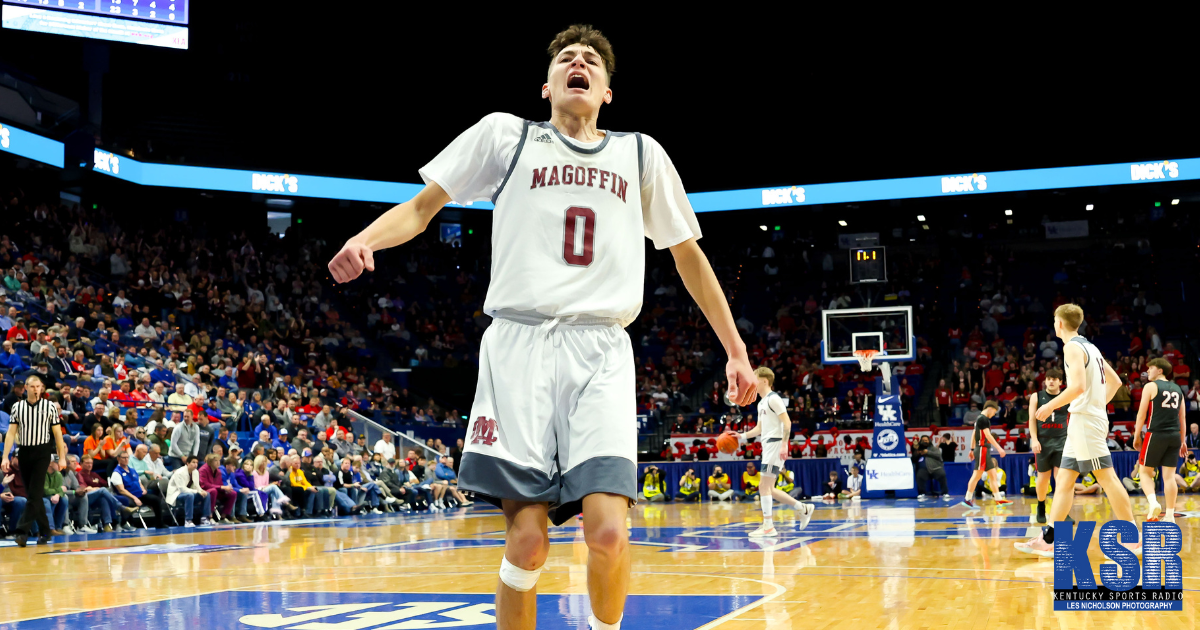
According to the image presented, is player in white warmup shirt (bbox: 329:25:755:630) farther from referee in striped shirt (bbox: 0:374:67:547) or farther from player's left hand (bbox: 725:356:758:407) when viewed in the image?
referee in striped shirt (bbox: 0:374:67:547)

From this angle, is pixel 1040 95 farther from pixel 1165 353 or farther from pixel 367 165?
pixel 367 165

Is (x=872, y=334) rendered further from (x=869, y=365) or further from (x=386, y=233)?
(x=386, y=233)

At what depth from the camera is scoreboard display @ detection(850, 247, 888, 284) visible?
25.1 m

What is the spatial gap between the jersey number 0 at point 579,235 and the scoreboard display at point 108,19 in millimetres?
23551

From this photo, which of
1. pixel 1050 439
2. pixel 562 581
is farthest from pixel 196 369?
pixel 1050 439

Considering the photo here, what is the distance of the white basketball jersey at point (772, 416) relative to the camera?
12398 millimetres

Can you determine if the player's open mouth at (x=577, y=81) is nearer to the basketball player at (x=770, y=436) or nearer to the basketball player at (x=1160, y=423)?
the basketball player at (x=770, y=436)

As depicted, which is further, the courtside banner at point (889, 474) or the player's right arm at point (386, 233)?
the courtside banner at point (889, 474)

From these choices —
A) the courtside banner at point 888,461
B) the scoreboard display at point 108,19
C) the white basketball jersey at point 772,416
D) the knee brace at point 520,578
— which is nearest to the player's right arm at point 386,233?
the knee brace at point 520,578

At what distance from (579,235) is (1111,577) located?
185 inches

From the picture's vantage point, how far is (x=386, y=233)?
10.8ft

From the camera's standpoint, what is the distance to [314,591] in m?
6.89

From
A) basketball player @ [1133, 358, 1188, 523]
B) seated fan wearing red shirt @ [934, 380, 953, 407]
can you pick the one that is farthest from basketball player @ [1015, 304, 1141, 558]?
seated fan wearing red shirt @ [934, 380, 953, 407]

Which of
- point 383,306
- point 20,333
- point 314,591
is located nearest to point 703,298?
point 314,591
